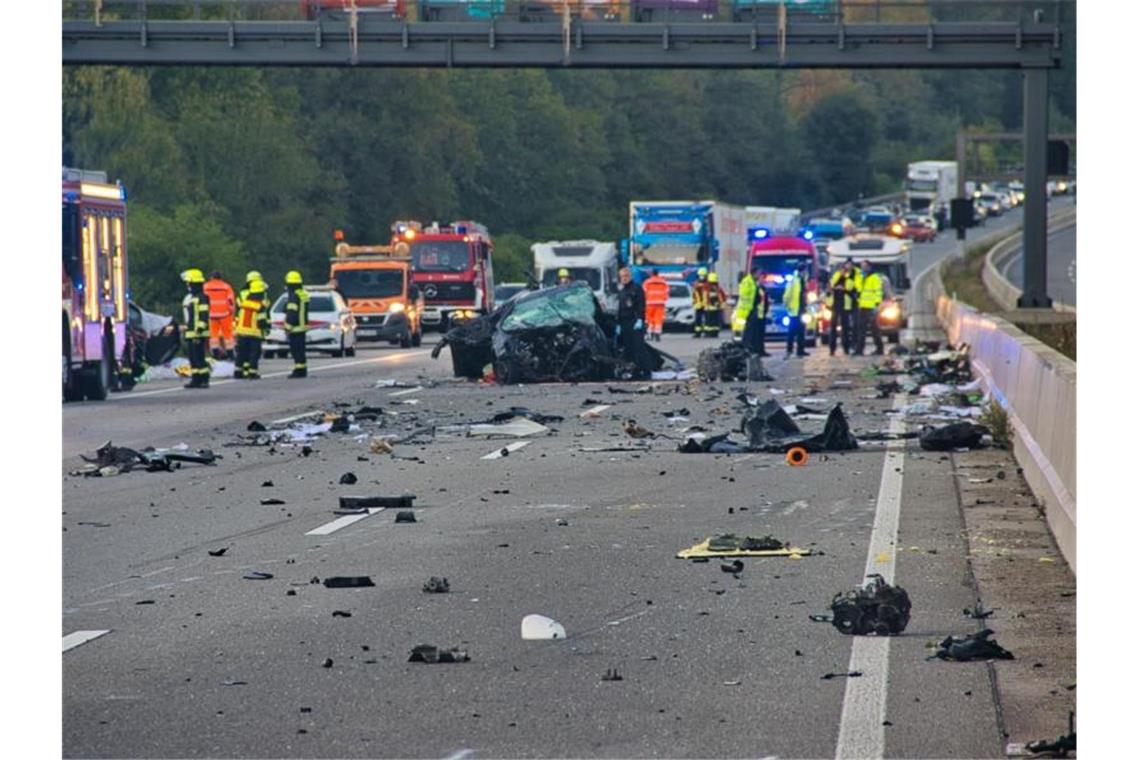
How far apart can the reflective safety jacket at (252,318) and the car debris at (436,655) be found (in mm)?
25142

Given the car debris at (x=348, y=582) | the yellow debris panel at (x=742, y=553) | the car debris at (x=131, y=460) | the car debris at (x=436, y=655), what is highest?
the car debris at (x=436, y=655)

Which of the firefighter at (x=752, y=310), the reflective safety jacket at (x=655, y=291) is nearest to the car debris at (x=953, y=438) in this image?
the firefighter at (x=752, y=310)

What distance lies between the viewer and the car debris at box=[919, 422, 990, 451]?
21.2 metres

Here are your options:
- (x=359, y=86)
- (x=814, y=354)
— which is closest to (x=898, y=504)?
(x=814, y=354)

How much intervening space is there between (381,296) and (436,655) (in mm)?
45482

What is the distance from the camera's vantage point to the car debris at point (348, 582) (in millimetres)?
12422

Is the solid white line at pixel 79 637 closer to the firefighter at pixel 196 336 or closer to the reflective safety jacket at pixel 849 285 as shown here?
the firefighter at pixel 196 336

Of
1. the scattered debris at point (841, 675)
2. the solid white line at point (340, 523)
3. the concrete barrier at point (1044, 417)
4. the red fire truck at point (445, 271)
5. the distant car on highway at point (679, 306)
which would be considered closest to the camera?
the scattered debris at point (841, 675)

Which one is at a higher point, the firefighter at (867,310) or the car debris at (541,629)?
the firefighter at (867,310)

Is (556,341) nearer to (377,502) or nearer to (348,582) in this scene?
(377,502)

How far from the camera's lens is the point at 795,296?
44.5 m

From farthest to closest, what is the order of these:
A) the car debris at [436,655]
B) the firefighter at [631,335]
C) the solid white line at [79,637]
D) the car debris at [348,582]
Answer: the firefighter at [631,335] < the car debris at [348,582] < the solid white line at [79,637] < the car debris at [436,655]

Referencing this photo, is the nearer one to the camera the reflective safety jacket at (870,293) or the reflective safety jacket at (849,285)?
the reflective safety jacket at (849,285)

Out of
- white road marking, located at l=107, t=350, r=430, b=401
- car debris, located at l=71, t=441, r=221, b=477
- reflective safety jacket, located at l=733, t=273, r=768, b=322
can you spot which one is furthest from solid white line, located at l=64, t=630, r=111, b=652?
reflective safety jacket, located at l=733, t=273, r=768, b=322
